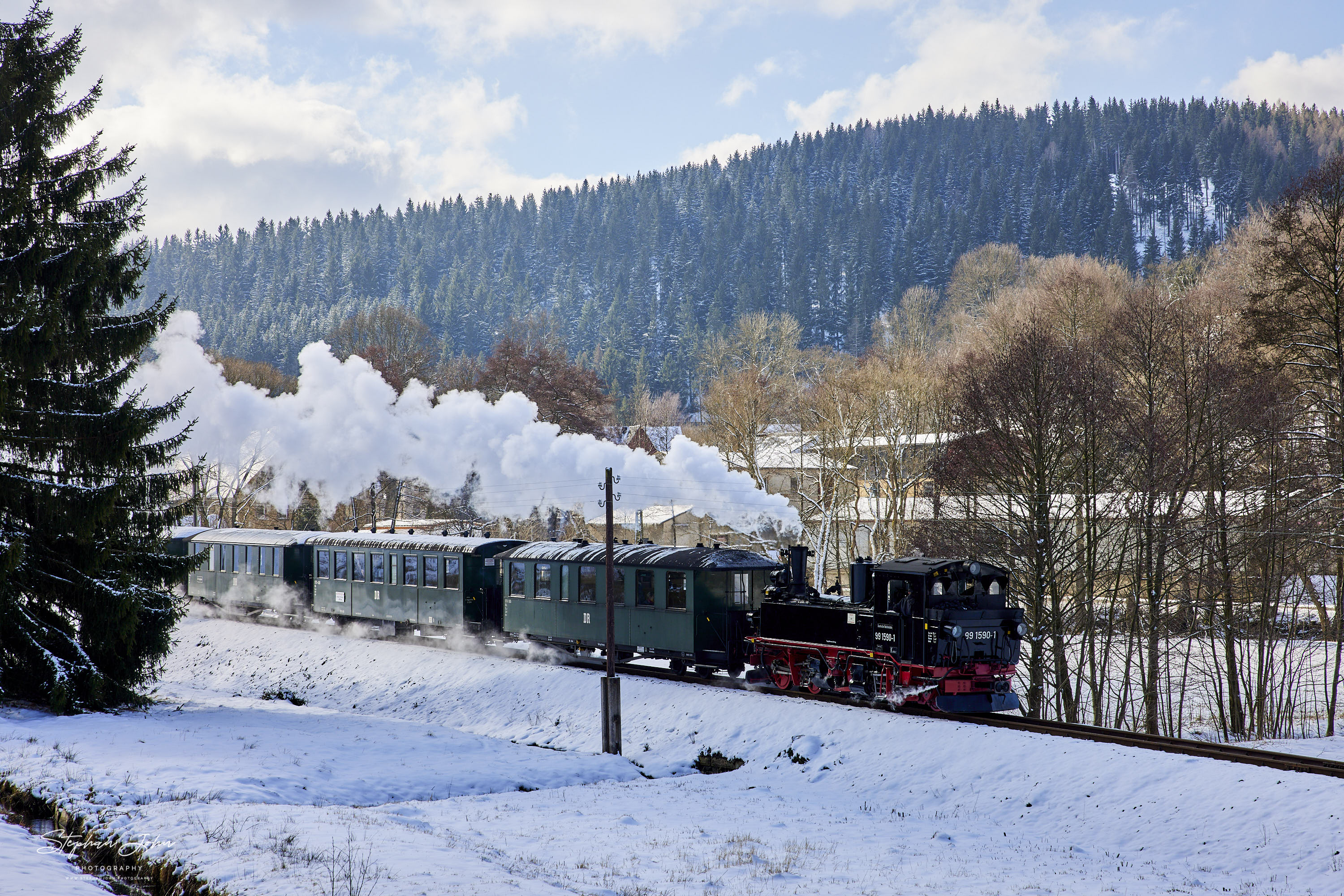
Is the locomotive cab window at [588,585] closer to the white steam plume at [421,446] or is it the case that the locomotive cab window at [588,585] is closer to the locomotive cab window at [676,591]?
the locomotive cab window at [676,591]

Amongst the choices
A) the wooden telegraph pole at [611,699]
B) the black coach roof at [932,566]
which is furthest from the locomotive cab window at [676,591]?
the black coach roof at [932,566]

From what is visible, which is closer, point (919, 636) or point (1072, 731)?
point (1072, 731)

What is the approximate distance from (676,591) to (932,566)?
6457 millimetres

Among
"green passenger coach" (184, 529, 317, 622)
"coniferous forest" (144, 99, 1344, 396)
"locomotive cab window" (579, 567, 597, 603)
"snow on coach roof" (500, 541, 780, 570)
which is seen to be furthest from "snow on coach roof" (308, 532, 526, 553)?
"coniferous forest" (144, 99, 1344, 396)

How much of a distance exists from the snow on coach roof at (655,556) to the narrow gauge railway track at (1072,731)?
2733 mm

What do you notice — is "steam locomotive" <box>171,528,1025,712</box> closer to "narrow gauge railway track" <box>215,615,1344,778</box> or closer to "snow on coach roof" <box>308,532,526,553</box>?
"snow on coach roof" <box>308,532,526,553</box>

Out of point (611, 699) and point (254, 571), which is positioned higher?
point (254, 571)

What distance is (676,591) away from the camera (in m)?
21.2

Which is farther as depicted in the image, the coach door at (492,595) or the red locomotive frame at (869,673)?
the coach door at (492,595)

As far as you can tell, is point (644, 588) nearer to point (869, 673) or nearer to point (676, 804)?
point (869, 673)

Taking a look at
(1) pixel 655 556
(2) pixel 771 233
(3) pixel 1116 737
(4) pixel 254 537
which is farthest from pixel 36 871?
(2) pixel 771 233

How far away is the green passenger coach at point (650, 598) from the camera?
68.4ft

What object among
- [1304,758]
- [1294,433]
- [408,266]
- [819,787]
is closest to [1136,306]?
[1294,433]

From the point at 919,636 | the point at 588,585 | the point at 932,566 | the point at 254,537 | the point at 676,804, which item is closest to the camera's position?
the point at 676,804
